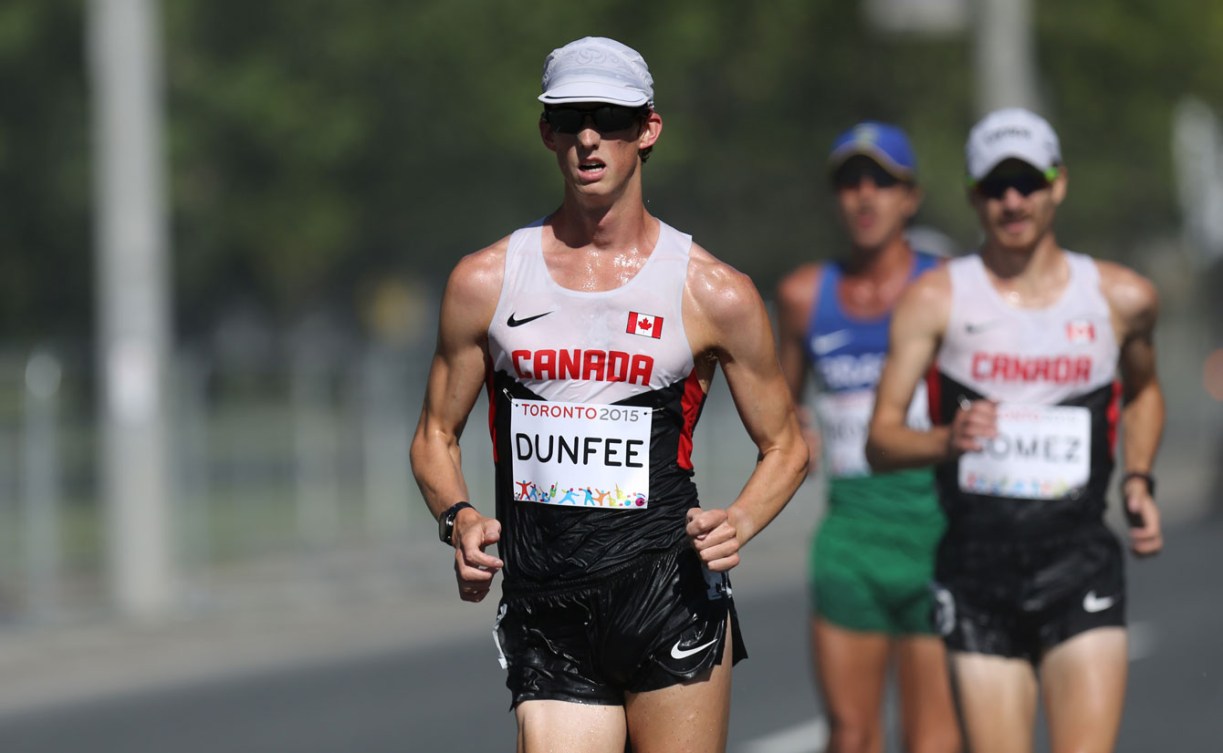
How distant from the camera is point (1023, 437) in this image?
6715 mm

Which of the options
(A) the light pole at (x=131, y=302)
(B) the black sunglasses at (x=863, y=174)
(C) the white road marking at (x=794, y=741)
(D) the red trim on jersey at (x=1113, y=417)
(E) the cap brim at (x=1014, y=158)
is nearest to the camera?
(E) the cap brim at (x=1014, y=158)

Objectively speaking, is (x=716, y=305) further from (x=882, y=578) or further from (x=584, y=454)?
(x=882, y=578)

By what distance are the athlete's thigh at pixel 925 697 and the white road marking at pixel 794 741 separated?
237cm

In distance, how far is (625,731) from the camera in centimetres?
546

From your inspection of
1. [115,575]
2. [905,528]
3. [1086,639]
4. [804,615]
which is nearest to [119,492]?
[115,575]

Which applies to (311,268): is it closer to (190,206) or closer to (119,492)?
(190,206)

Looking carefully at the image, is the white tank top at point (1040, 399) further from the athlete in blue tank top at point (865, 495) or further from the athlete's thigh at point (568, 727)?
the athlete's thigh at point (568, 727)

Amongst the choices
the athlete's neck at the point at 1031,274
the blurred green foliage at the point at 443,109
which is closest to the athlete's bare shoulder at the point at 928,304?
the athlete's neck at the point at 1031,274

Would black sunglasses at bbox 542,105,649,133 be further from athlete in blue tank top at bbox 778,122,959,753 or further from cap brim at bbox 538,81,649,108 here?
athlete in blue tank top at bbox 778,122,959,753

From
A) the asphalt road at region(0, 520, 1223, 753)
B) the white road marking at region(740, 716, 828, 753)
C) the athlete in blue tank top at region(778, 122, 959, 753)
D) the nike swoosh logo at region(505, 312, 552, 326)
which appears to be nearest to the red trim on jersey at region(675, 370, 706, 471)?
the nike swoosh logo at region(505, 312, 552, 326)

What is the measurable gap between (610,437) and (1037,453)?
1785mm

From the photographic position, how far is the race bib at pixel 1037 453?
22.0 ft

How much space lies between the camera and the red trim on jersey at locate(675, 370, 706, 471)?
17.9ft

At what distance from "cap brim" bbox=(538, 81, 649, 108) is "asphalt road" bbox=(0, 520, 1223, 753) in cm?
593
